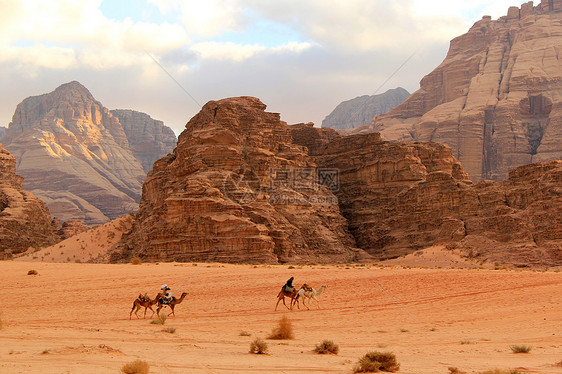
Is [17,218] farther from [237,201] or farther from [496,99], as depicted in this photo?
[496,99]

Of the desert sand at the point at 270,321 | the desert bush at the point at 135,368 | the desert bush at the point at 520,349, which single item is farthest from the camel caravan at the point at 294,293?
the desert bush at the point at 135,368

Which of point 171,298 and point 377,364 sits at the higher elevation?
point 171,298

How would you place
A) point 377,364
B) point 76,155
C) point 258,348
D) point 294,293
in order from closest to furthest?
point 377,364
point 258,348
point 294,293
point 76,155

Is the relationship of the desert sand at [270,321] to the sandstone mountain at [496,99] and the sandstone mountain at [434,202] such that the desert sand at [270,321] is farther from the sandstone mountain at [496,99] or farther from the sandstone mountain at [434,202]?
the sandstone mountain at [496,99]

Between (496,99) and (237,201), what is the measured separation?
8136cm

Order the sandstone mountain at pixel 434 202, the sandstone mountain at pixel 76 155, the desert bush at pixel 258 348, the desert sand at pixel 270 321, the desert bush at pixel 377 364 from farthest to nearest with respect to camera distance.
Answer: the sandstone mountain at pixel 76 155 → the sandstone mountain at pixel 434 202 → the desert bush at pixel 258 348 → the desert sand at pixel 270 321 → the desert bush at pixel 377 364

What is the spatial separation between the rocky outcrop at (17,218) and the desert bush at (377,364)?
65073 mm

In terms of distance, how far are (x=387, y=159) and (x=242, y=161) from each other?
64.2 ft

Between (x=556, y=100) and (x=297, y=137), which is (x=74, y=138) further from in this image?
(x=556, y=100)

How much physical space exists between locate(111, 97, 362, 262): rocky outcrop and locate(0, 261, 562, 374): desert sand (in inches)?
600

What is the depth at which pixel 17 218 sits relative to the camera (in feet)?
254

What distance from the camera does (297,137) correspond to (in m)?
85.8

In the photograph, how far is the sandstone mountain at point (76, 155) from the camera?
141875 millimetres

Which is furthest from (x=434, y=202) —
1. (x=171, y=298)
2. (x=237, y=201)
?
(x=171, y=298)
